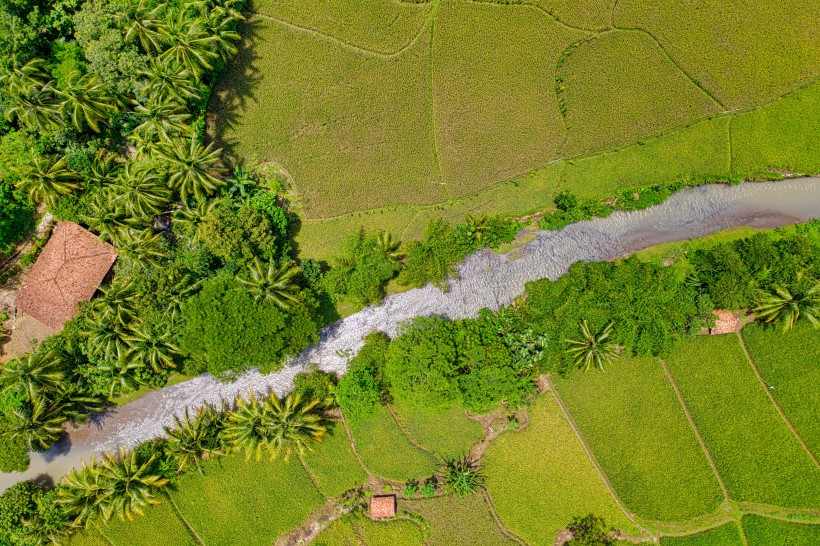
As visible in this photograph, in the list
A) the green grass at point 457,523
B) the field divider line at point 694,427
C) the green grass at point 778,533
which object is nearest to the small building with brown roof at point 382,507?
the green grass at point 457,523

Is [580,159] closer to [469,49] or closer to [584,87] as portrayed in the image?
[584,87]

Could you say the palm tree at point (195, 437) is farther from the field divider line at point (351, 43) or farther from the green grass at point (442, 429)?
the field divider line at point (351, 43)

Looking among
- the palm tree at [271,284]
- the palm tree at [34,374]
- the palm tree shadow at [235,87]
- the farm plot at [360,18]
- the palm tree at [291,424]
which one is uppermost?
the farm plot at [360,18]

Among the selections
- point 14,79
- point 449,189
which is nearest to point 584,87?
point 449,189

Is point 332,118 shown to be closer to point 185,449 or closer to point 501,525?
point 185,449

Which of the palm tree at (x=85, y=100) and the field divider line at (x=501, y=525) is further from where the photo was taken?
the field divider line at (x=501, y=525)
